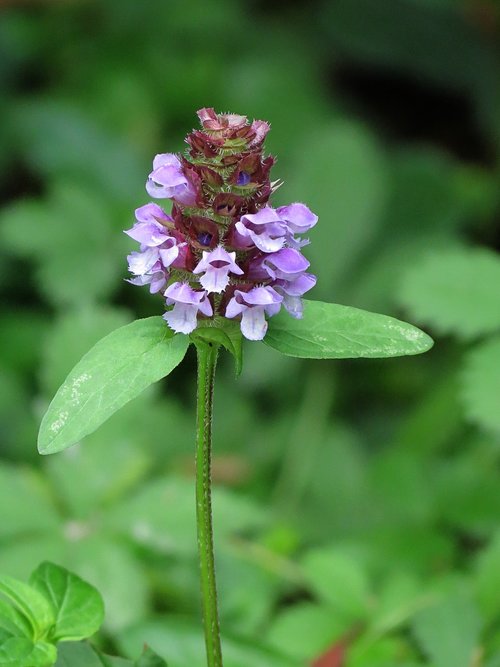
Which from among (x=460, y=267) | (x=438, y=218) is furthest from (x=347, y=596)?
(x=438, y=218)

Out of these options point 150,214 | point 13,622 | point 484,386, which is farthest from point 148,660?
point 484,386

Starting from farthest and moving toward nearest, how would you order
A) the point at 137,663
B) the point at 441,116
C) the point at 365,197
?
the point at 441,116, the point at 365,197, the point at 137,663

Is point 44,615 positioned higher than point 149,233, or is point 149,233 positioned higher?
point 149,233

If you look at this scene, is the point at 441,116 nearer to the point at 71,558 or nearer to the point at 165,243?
the point at 71,558

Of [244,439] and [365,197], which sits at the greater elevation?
[365,197]

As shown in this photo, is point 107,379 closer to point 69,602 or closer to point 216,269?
point 216,269
